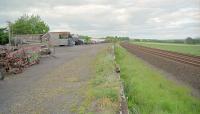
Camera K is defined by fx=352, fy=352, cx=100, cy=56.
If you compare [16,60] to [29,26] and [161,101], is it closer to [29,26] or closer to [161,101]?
[161,101]

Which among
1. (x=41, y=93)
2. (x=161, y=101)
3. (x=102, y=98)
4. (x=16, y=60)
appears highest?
(x=16, y=60)

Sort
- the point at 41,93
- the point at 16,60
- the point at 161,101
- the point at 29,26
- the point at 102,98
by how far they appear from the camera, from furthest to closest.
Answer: the point at 29,26 → the point at 16,60 → the point at 161,101 → the point at 41,93 → the point at 102,98

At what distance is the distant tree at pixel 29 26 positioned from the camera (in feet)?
297

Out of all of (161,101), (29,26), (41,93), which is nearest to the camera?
(41,93)

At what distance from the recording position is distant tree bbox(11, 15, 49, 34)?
297ft

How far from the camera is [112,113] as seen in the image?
26.4ft

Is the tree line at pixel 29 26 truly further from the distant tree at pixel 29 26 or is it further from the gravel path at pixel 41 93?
the gravel path at pixel 41 93

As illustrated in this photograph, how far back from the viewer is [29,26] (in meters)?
Answer: 93.2

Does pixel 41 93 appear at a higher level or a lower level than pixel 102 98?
lower

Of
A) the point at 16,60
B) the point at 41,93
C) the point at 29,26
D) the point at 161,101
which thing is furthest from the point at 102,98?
the point at 29,26

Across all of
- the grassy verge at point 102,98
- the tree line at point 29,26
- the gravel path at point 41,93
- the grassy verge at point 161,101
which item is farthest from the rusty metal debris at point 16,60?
the tree line at point 29,26

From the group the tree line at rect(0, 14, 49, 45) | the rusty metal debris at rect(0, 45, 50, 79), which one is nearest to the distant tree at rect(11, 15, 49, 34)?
the tree line at rect(0, 14, 49, 45)

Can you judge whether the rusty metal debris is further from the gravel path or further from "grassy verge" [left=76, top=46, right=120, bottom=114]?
"grassy verge" [left=76, top=46, right=120, bottom=114]

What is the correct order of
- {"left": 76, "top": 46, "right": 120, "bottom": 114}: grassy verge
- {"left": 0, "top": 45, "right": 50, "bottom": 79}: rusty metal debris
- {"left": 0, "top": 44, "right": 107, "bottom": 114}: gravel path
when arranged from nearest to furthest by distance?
{"left": 76, "top": 46, "right": 120, "bottom": 114}: grassy verge, {"left": 0, "top": 44, "right": 107, "bottom": 114}: gravel path, {"left": 0, "top": 45, "right": 50, "bottom": 79}: rusty metal debris
